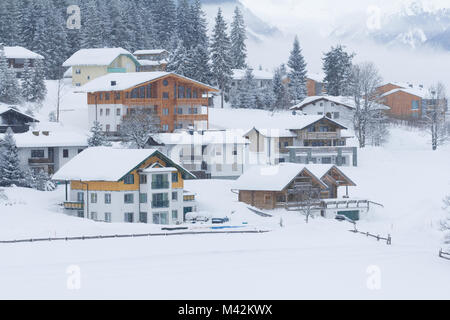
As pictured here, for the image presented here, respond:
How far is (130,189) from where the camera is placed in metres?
66.2

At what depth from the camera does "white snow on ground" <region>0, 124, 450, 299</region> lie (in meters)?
43.6

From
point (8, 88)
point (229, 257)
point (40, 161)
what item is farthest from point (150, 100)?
point (229, 257)

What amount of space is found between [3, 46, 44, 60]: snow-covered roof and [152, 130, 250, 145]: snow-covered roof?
37.9 m

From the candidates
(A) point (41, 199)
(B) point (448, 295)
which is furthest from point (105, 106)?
(B) point (448, 295)

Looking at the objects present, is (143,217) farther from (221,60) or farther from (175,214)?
(221,60)

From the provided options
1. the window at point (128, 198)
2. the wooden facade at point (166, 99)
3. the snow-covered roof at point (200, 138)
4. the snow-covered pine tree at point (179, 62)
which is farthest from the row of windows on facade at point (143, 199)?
the snow-covered pine tree at point (179, 62)

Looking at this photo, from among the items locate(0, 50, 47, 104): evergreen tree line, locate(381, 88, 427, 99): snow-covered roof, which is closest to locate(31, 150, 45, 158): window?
locate(0, 50, 47, 104): evergreen tree line

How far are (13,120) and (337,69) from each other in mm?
53016

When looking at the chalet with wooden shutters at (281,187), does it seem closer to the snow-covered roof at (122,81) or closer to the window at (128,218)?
the window at (128,218)

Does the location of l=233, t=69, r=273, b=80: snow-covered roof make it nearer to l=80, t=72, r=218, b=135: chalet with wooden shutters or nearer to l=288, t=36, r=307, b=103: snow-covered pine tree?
l=288, t=36, r=307, b=103: snow-covered pine tree

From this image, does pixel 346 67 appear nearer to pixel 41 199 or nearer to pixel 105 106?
pixel 105 106

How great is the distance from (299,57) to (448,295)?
87.3 meters

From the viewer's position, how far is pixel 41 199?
68.6m
